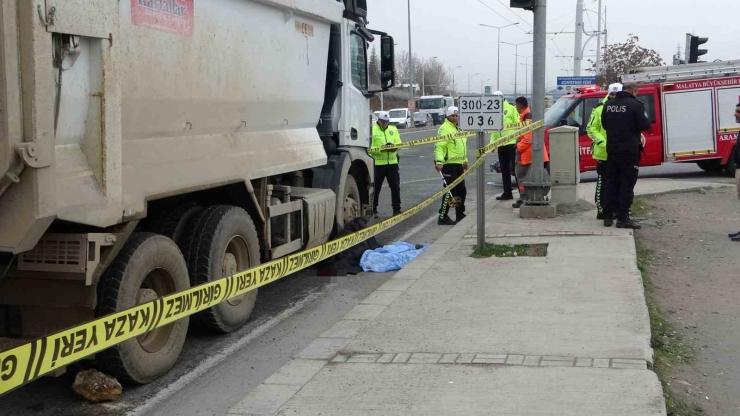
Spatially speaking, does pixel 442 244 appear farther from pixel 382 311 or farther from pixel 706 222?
pixel 706 222

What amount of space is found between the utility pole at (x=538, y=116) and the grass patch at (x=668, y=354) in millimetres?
3836

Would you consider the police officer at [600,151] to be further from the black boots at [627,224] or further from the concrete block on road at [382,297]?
the concrete block on road at [382,297]

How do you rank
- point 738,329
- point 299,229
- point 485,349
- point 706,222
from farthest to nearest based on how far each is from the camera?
point 706,222 → point 299,229 → point 738,329 → point 485,349

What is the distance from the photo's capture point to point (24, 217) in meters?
4.39

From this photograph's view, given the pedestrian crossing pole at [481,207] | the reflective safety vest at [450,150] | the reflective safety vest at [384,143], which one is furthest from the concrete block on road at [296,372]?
the reflective safety vest at [384,143]

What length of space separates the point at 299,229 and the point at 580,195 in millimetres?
→ 7314

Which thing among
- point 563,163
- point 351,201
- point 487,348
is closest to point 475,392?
point 487,348

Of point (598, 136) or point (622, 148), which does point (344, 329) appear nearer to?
point (622, 148)

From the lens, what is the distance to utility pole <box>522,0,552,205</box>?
11.7 m

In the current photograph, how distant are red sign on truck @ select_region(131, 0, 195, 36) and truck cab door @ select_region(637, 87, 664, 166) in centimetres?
1335

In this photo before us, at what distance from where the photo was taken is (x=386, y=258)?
375 inches

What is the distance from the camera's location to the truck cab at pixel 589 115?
1723cm

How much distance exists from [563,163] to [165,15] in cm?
781

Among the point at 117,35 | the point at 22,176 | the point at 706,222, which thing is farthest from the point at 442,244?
the point at 22,176
